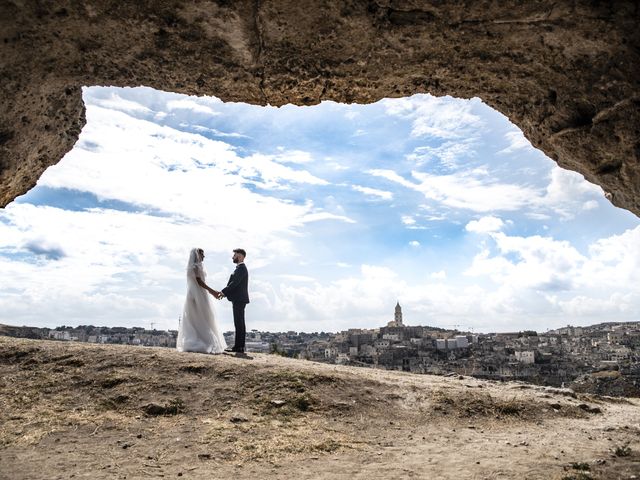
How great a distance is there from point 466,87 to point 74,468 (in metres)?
5.24

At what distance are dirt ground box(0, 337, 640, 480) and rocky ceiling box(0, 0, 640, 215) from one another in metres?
2.81

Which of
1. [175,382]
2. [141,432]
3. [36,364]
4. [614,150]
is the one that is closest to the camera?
[614,150]

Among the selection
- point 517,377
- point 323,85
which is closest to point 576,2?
point 323,85

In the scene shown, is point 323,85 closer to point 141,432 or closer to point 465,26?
point 465,26

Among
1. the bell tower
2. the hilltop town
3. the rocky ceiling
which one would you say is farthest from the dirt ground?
the bell tower

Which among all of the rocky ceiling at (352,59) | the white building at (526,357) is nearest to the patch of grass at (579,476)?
the rocky ceiling at (352,59)

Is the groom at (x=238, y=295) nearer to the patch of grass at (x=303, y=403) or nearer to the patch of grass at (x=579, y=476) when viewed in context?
the patch of grass at (x=303, y=403)

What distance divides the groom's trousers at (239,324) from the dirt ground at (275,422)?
1451 millimetres

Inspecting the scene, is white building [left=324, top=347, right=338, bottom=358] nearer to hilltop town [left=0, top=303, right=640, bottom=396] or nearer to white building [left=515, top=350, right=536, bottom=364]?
hilltop town [left=0, top=303, right=640, bottom=396]

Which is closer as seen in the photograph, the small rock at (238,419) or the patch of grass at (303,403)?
the small rock at (238,419)

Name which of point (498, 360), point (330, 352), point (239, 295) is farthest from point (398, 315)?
point (239, 295)

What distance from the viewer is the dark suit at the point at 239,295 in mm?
9914

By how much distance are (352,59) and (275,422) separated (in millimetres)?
4548

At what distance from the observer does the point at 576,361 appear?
1006 inches
